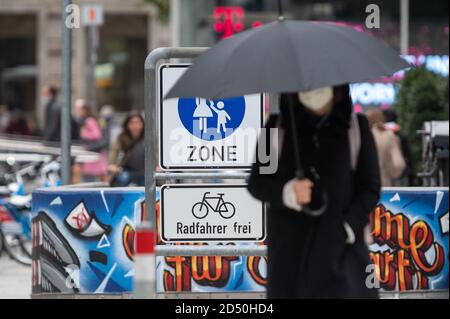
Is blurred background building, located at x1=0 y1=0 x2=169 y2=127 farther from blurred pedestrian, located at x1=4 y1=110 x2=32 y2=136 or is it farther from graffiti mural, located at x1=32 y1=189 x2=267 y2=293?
graffiti mural, located at x1=32 y1=189 x2=267 y2=293

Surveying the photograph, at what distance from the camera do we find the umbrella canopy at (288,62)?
5.80 m

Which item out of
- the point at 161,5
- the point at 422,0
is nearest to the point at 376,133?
the point at 161,5

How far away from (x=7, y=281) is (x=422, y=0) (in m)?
Result: 25.4

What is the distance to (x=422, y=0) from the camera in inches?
1421

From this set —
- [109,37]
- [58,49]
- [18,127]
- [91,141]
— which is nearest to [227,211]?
[91,141]

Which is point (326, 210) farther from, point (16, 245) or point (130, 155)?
point (130, 155)

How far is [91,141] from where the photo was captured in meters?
23.2

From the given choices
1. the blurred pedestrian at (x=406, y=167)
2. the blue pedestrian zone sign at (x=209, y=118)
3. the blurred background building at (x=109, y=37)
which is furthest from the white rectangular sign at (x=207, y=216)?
the blurred background building at (x=109, y=37)

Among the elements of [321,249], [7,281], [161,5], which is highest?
[161,5]

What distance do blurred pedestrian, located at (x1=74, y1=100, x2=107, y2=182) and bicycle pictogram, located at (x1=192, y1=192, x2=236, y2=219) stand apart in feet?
40.7

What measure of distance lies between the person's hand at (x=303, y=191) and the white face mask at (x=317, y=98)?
39cm

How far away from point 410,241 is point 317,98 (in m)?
3.90

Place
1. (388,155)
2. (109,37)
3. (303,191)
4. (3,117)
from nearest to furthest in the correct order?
(303,191), (388,155), (3,117), (109,37)
